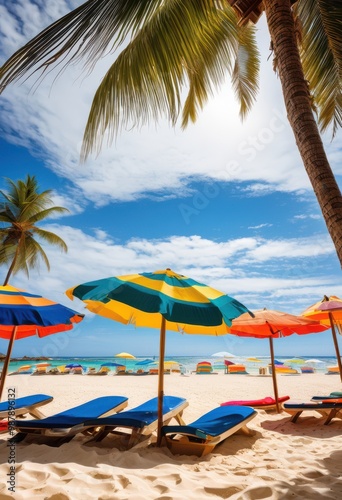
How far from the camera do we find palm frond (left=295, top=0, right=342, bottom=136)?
427cm

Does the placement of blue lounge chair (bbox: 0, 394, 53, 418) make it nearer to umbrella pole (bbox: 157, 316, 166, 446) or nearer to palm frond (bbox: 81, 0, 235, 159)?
umbrella pole (bbox: 157, 316, 166, 446)

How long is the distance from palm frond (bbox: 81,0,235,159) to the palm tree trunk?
3.77 feet

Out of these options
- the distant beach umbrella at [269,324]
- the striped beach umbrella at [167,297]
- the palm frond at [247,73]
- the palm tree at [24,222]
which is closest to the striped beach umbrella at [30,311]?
the striped beach umbrella at [167,297]

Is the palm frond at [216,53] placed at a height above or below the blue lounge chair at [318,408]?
above

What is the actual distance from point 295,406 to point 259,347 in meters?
99.3

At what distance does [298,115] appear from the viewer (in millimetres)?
3232

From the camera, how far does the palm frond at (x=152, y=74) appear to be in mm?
4379

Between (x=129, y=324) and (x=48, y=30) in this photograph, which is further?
(x=129, y=324)

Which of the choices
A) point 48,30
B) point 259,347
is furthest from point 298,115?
point 259,347

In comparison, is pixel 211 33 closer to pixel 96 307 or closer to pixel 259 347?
pixel 96 307

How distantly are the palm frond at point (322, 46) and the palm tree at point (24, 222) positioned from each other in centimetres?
1431

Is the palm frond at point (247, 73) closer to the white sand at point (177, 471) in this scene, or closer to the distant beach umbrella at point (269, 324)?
the distant beach umbrella at point (269, 324)

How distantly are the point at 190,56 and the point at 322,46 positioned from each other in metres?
2.10

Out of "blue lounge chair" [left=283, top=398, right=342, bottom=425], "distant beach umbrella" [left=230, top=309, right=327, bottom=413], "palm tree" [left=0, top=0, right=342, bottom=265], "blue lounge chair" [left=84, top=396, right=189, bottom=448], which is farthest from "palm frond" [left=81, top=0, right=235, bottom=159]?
"blue lounge chair" [left=283, top=398, right=342, bottom=425]
